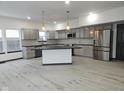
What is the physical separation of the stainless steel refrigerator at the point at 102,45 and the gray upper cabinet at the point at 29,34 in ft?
14.4

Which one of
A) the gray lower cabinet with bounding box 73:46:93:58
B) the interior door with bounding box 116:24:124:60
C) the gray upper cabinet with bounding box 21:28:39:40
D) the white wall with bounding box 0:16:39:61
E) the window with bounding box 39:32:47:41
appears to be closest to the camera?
the interior door with bounding box 116:24:124:60

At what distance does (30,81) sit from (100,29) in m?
4.97

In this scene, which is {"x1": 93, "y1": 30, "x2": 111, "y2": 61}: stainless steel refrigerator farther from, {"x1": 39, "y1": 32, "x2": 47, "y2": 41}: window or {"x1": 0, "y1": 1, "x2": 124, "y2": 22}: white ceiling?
{"x1": 39, "y1": 32, "x2": 47, "y2": 41}: window

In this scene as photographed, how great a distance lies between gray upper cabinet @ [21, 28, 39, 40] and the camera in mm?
7427

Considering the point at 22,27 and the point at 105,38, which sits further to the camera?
the point at 22,27

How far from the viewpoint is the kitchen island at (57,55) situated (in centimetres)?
541

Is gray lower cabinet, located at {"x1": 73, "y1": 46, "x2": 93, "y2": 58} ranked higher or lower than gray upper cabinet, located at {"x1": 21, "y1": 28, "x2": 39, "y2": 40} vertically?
lower

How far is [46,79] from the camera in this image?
3.62 metres

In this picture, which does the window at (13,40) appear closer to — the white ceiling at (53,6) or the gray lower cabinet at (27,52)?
the gray lower cabinet at (27,52)

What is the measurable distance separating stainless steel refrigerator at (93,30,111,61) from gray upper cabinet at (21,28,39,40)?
4.39 m

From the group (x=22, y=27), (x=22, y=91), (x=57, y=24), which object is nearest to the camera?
(x=22, y=91)

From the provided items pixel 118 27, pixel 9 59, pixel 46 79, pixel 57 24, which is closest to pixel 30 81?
pixel 46 79

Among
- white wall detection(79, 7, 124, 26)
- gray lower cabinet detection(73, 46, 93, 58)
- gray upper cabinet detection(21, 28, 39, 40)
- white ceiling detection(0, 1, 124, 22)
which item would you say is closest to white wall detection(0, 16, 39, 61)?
gray upper cabinet detection(21, 28, 39, 40)

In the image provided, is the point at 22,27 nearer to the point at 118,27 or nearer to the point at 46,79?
the point at 46,79
